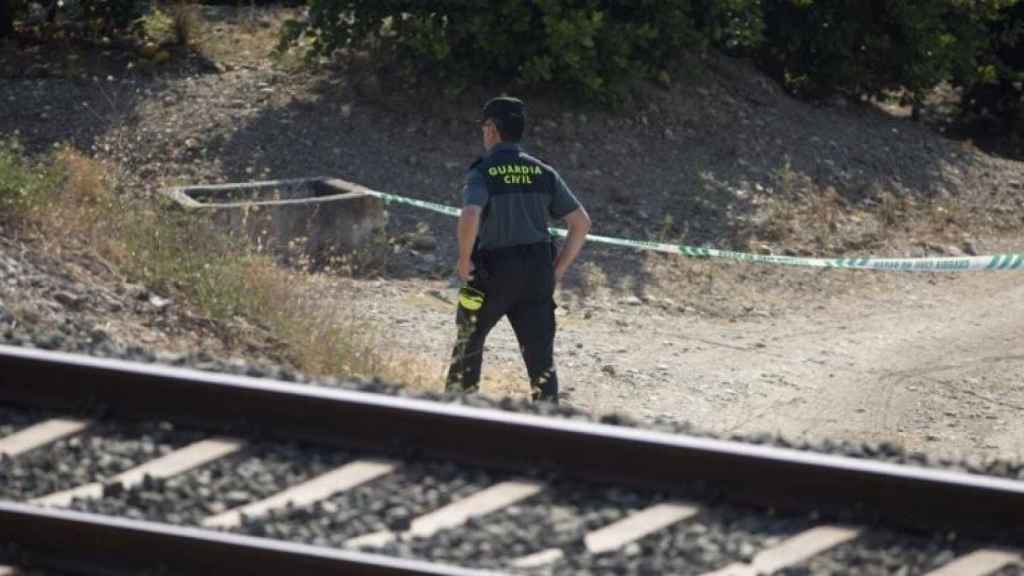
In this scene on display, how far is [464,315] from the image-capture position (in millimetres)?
8164

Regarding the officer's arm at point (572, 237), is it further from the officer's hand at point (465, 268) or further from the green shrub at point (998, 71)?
the green shrub at point (998, 71)

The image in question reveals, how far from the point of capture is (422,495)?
18.6 feet

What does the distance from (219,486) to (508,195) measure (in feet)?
8.85

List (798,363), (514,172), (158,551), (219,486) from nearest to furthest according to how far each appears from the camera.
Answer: (158,551) < (219,486) < (514,172) < (798,363)

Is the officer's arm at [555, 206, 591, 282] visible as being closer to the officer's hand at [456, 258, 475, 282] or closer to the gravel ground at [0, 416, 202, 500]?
the officer's hand at [456, 258, 475, 282]

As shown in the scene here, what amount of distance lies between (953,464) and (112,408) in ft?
9.60

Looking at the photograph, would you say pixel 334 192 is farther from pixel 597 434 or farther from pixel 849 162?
pixel 597 434

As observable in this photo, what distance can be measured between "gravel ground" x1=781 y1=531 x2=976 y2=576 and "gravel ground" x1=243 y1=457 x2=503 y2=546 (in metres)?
1.15

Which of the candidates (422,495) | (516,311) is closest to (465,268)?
(516,311)

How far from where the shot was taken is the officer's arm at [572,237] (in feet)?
27.1

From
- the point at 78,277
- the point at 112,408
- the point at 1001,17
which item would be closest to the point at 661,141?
the point at 1001,17

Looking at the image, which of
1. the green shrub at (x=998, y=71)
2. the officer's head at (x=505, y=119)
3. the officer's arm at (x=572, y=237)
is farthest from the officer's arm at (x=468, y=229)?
the green shrub at (x=998, y=71)

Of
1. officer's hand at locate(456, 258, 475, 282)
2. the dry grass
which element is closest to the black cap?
officer's hand at locate(456, 258, 475, 282)

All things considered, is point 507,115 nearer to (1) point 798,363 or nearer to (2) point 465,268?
(2) point 465,268
